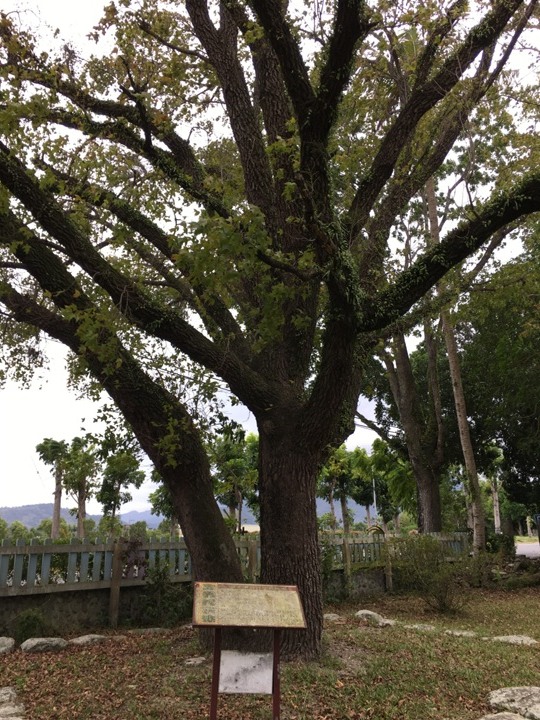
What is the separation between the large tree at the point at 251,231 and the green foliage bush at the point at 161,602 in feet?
9.79

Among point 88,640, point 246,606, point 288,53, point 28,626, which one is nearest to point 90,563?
point 28,626

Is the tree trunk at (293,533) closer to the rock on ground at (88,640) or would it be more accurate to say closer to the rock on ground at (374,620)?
the rock on ground at (374,620)

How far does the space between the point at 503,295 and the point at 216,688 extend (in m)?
9.89

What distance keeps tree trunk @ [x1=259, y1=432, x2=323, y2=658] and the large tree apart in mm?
21

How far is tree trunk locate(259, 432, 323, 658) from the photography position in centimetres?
643

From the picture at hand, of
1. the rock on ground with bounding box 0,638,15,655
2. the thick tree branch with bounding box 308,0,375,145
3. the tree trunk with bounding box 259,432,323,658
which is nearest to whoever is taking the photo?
the thick tree branch with bounding box 308,0,375,145

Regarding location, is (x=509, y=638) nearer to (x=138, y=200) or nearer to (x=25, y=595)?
(x=25, y=595)

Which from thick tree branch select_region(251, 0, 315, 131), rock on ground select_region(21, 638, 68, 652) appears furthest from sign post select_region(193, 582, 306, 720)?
thick tree branch select_region(251, 0, 315, 131)

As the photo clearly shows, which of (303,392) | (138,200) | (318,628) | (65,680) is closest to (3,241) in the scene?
(138,200)

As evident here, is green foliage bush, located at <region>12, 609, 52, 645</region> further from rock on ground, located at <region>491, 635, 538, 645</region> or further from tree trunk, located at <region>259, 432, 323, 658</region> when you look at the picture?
rock on ground, located at <region>491, 635, 538, 645</region>

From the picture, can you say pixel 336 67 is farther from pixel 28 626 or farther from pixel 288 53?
pixel 28 626

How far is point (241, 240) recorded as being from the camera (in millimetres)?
4938

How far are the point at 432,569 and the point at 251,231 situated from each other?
27.2ft

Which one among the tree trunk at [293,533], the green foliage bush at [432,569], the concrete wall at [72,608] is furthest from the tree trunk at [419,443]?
the tree trunk at [293,533]
